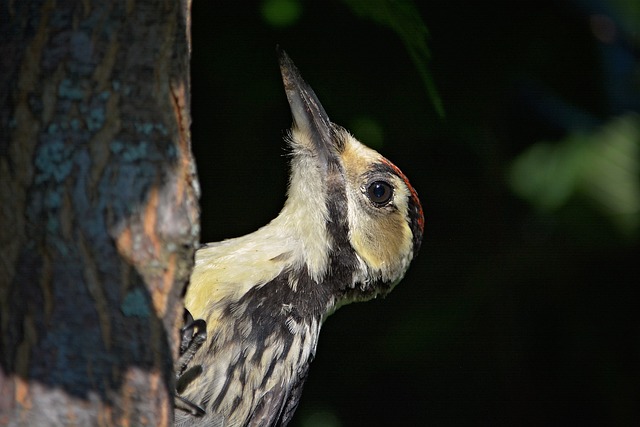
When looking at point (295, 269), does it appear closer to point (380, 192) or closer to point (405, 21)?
point (380, 192)

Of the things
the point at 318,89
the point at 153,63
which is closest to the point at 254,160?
the point at 318,89

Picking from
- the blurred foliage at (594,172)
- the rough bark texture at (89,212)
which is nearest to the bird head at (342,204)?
the blurred foliage at (594,172)

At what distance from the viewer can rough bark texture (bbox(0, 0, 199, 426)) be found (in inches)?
68.5

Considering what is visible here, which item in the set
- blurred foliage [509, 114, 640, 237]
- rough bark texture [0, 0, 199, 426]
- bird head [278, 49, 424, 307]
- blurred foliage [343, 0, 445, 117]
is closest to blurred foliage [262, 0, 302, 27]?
bird head [278, 49, 424, 307]

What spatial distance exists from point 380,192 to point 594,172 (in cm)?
164

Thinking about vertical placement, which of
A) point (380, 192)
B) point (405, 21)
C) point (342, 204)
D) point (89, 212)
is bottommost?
point (89, 212)

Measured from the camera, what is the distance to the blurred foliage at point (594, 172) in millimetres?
4922

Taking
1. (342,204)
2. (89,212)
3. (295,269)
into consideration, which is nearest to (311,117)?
(342,204)

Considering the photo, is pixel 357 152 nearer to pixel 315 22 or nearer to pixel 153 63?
pixel 315 22

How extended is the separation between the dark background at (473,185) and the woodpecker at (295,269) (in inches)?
15.4

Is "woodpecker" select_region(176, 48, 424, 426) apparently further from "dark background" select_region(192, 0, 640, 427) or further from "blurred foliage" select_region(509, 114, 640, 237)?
"blurred foliage" select_region(509, 114, 640, 237)

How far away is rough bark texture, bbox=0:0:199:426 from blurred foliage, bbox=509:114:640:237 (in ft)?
11.3

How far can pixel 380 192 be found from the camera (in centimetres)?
385

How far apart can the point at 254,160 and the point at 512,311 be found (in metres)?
2.05
